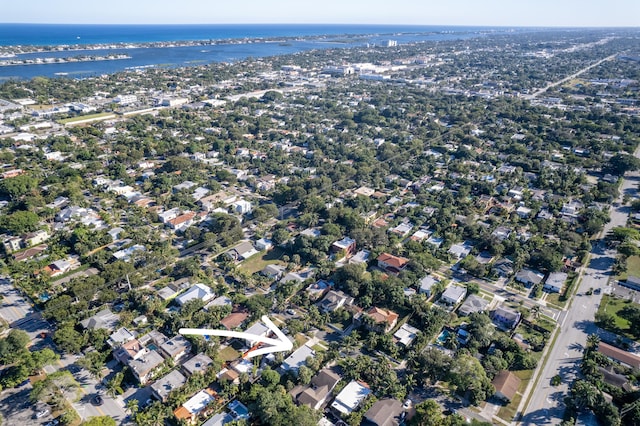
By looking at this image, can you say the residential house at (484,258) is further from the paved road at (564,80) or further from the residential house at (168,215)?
the paved road at (564,80)

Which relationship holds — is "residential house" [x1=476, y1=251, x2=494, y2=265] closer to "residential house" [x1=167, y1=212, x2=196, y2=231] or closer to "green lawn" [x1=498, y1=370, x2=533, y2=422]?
"green lawn" [x1=498, y1=370, x2=533, y2=422]

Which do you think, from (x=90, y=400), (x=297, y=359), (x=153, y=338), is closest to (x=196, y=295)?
(x=153, y=338)

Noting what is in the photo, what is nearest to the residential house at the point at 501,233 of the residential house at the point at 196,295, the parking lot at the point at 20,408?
the residential house at the point at 196,295

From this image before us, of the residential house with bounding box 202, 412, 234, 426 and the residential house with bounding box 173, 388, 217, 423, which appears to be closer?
the residential house with bounding box 202, 412, 234, 426

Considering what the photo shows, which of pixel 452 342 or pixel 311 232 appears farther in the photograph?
pixel 311 232

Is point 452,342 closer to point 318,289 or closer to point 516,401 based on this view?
point 516,401

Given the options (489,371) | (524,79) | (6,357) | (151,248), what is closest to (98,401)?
(6,357)

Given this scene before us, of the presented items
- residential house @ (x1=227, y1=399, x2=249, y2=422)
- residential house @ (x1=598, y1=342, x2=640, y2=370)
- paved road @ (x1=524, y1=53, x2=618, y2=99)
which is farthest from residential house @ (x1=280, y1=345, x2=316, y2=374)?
paved road @ (x1=524, y1=53, x2=618, y2=99)
